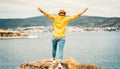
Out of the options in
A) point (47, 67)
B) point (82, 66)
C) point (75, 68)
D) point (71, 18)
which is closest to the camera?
point (71, 18)

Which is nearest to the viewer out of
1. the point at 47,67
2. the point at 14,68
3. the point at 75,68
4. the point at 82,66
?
the point at 47,67

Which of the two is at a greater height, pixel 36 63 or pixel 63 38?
pixel 63 38

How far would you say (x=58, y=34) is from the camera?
Result: 14.3 m

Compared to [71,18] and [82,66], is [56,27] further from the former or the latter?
[82,66]

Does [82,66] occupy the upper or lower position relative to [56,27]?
lower

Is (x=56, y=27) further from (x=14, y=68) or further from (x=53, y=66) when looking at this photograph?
(x=14, y=68)

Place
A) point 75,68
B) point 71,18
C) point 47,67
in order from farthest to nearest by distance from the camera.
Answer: point 75,68
point 47,67
point 71,18

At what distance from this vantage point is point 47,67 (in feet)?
50.5

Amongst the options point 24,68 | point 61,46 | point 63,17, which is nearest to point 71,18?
point 63,17

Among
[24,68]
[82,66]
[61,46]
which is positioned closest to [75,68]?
[82,66]

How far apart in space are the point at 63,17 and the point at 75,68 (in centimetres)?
1015

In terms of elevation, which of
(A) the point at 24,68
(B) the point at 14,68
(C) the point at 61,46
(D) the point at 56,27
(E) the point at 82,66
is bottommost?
(B) the point at 14,68

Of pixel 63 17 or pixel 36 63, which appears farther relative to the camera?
pixel 36 63

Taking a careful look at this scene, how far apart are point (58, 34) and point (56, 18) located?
793 millimetres
